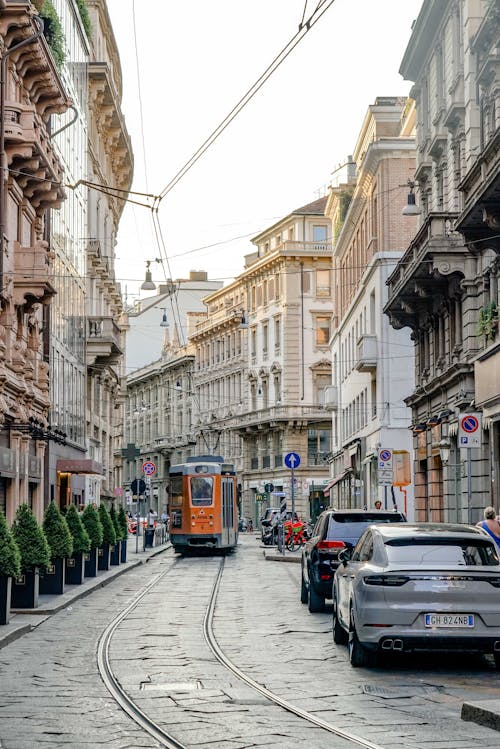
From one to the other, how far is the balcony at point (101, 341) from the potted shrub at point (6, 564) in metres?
35.2

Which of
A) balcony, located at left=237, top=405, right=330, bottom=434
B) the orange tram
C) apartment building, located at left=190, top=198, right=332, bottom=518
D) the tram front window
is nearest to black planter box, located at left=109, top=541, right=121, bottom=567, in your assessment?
the orange tram

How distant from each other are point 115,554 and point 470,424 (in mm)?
17065

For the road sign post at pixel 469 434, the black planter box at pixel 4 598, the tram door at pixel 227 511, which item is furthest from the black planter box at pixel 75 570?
the tram door at pixel 227 511

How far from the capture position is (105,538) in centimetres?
3447

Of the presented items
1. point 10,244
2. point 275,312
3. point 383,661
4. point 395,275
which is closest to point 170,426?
point 275,312

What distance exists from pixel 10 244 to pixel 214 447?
7320 centimetres

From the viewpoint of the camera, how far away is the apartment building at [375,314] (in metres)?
52.1

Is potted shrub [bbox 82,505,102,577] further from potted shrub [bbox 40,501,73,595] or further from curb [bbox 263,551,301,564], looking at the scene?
curb [bbox 263,551,301,564]

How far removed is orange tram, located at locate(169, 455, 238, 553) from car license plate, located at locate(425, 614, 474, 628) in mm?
32466

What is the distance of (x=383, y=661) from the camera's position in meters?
14.6

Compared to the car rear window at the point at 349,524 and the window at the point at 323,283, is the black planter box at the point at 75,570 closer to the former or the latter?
the car rear window at the point at 349,524

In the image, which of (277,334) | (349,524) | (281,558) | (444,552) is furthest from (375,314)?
(277,334)

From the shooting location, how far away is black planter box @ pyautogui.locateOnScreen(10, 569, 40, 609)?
837 inches

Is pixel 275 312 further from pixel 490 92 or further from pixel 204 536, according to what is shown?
pixel 490 92
